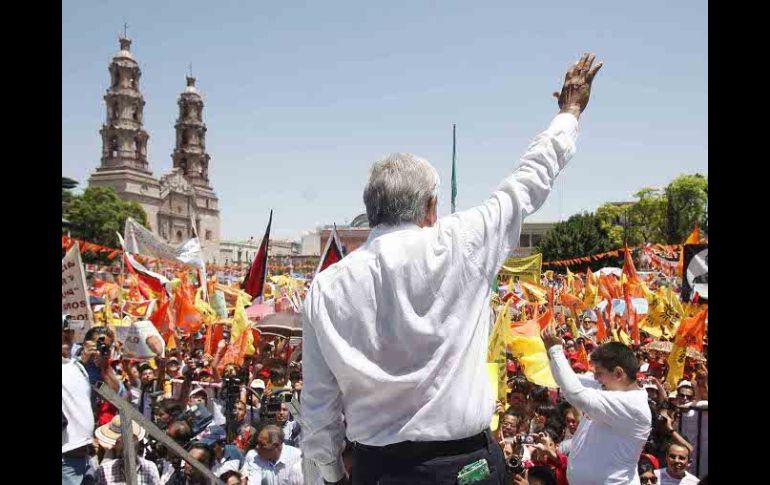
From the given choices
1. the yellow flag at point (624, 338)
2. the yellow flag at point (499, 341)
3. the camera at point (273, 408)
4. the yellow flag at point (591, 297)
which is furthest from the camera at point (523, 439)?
the yellow flag at point (591, 297)

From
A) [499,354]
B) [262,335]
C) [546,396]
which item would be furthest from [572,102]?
[262,335]

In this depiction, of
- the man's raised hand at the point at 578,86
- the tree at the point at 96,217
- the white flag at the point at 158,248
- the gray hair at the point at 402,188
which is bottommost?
the white flag at the point at 158,248

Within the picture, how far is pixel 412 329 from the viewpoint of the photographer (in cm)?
176

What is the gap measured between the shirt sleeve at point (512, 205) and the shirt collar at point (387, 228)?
4.6 inches

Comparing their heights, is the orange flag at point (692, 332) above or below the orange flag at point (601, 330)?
above

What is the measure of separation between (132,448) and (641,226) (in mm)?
69658

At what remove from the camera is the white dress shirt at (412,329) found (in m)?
1.77

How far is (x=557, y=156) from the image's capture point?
6.26 ft

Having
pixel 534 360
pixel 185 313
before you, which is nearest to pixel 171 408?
pixel 534 360

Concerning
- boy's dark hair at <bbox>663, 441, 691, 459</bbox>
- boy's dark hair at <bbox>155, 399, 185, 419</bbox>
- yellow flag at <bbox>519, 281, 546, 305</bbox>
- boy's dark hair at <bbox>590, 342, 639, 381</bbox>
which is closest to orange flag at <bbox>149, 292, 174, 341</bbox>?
boy's dark hair at <bbox>155, 399, 185, 419</bbox>

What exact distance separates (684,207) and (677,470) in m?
64.0

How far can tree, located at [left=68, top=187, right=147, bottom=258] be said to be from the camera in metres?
61.8

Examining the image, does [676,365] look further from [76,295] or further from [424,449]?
[76,295]

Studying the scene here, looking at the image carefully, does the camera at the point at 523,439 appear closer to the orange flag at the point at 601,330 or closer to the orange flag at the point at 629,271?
the orange flag at the point at 601,330
